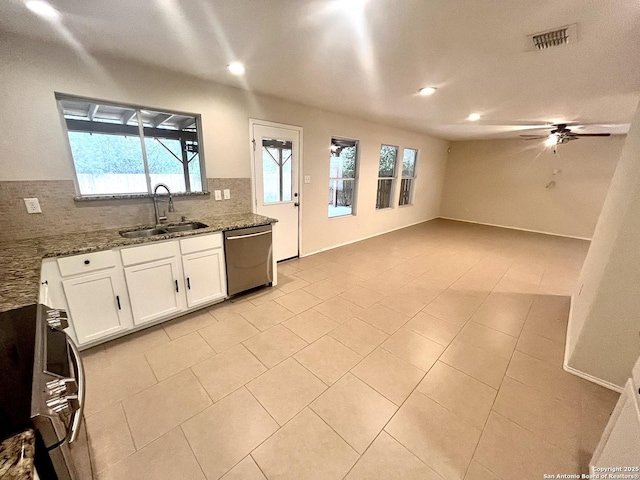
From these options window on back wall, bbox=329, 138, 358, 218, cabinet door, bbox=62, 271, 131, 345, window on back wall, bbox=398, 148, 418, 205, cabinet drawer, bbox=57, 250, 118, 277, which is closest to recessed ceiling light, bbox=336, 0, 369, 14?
cabinet drawer, bbox=57, 250, 118, 277

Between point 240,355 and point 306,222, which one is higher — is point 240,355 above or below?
below

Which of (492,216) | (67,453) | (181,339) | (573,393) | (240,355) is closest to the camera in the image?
(67,453)

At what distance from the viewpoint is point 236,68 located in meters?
2.32

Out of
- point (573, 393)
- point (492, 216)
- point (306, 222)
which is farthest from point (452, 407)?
point (492, 216)

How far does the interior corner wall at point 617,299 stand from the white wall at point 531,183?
16.5ft

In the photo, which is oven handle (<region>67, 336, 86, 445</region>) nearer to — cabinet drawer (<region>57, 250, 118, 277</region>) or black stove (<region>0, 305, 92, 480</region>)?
black stove (<region>0, 305, 92, 480</region>)

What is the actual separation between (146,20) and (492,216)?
8.02m

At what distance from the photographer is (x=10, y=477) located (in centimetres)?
53

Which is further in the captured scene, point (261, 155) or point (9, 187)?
point (261, 155)

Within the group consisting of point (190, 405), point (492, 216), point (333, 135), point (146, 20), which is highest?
point (146, 20)

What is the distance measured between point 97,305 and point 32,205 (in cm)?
93

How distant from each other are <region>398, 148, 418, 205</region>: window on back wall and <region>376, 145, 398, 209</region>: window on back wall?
1.55 feet

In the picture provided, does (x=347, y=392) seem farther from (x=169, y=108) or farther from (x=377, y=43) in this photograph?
(x=169, y=108)

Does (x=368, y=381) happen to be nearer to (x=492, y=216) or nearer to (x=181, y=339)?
(x=181, y=339)
